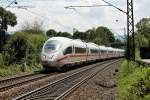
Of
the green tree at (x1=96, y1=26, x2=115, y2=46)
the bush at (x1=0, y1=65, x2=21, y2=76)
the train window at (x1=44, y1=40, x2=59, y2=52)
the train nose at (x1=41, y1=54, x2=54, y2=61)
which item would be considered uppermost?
the green tree at (x1=96, y1=26, x2=115, y2=46)

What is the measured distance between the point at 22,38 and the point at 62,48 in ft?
19.1

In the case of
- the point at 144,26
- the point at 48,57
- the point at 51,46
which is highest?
the point at 144,26

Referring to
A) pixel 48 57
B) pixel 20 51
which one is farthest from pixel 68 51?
pixel 20 51

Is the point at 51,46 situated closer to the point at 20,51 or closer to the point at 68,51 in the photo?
the point at 68,51

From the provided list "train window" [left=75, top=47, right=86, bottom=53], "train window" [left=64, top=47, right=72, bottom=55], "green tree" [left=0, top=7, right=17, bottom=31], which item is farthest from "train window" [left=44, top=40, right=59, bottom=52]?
"green tree" [left=0, top=7, right=17, bottom=31]

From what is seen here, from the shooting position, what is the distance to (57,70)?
39.4 meters

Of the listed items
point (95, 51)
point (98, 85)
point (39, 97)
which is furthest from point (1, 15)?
point (39, 97)

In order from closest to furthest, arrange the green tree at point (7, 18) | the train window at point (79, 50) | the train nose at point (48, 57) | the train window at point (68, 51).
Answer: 1. the train nose at point (48, 57)
2. the train window at point (68, 51)
3. the train window at point (79, 50)
4. the green tree at point (7, 18)

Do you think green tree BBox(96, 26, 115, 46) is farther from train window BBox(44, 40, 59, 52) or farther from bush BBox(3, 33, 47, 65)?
train window BBox(44, 40, 59, 52)

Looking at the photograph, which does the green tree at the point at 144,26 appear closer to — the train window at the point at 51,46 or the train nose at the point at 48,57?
the train window at the point at 51,46

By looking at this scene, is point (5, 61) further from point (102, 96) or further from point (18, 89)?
point (102, 96)

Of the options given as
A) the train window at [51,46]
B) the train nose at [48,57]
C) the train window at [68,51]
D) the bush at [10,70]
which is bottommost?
the bush at [10,70]

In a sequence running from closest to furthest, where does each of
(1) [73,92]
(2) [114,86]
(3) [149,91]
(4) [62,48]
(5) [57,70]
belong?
(3) [149,91] < (1) [73,92] < (2) [114,86] < (4) [62,48] < (5) [57,70]

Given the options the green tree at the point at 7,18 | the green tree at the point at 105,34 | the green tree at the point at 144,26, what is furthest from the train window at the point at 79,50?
the green tree at the point at 105,34
